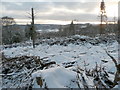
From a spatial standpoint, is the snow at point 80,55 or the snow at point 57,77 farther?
the snow at point 80,55

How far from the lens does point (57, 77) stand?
4539 millimetres

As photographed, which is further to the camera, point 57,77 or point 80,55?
point 80,55

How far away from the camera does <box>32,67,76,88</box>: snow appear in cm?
435

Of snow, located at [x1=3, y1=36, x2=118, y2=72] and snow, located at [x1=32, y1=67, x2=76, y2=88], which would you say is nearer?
snow, located at [x1=32, y1=67, x2=76, y2=88]

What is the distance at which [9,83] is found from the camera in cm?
551

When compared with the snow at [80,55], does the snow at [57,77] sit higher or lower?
higher

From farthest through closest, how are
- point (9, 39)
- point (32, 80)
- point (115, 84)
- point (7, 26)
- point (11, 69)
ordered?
1. point (7, 26)
2. point (9, 39)
3. point (11, 69)
4. point (32, 80)
5. point (115, 84)

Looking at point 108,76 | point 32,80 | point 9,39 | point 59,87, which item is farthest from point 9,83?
point 9,39

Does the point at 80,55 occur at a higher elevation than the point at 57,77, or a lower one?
lower

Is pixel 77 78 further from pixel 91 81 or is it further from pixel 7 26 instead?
pixel 7 26

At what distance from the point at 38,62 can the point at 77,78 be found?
8.02 ft

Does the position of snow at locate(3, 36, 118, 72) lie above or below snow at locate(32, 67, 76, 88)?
below

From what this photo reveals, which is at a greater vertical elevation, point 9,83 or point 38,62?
point 38,62

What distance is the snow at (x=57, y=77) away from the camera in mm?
4348
